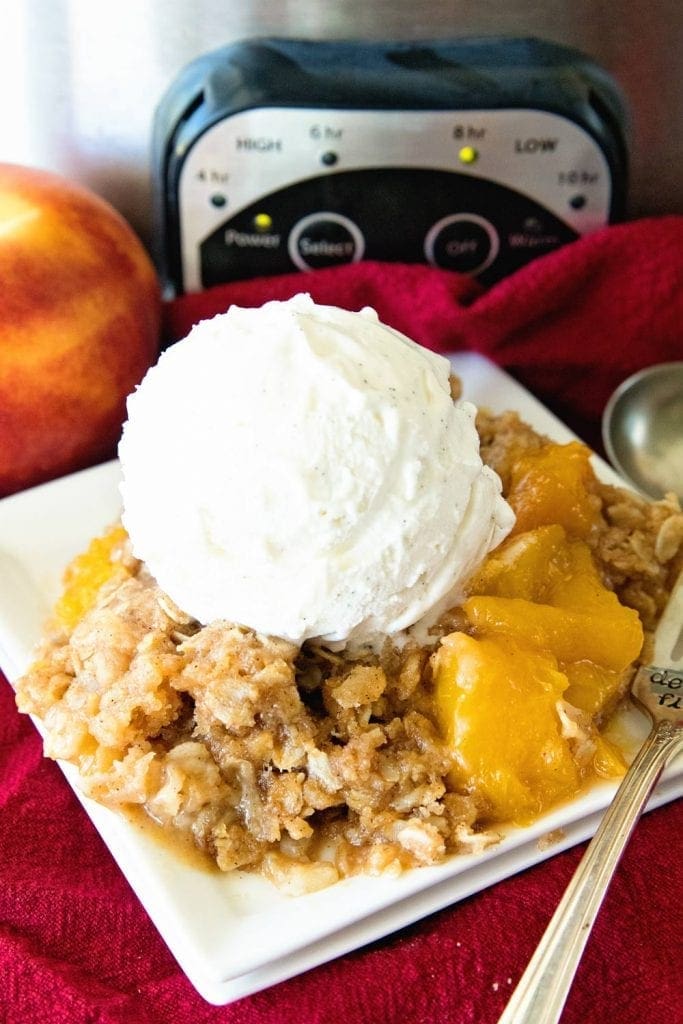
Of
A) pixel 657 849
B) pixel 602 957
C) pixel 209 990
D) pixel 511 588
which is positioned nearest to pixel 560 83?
pixel 511 588

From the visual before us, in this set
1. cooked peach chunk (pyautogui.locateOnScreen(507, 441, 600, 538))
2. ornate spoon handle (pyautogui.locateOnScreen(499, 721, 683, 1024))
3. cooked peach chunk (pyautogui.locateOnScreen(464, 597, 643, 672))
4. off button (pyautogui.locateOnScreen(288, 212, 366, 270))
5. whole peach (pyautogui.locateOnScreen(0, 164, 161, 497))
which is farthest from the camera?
off button (pyautogui.locateOnScreen(288, 212, 366, 270))

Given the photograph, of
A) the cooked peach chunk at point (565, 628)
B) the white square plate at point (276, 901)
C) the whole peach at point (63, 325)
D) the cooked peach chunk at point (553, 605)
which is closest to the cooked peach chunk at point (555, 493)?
the cooked peach chunk at point (553, 605)

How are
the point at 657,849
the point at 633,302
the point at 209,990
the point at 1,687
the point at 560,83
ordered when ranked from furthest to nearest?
the point at 633,302 < the point at 560,83 < the point at 1,687 < the point at 657,849 < the point at 209,990

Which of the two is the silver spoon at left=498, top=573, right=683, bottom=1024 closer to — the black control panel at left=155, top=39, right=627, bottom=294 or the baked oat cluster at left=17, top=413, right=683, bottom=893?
the baked oat cluster at left=17, top=413, right=683, bottom=893

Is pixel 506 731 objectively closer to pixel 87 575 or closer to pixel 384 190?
pixel 87 575

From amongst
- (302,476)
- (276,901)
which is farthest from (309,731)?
(302,476)

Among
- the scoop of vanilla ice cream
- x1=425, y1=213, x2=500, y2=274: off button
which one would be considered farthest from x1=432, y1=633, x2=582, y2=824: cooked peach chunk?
x1=425, y1=213, x2=500, y2=274: off button

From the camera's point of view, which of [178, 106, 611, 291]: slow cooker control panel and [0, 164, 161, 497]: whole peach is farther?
[178, 106, 611, 291]: slow cooker control panel

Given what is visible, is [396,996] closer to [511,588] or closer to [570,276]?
[511,588]
